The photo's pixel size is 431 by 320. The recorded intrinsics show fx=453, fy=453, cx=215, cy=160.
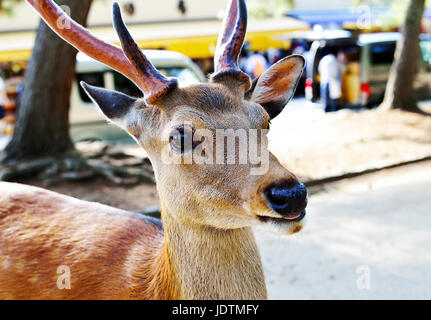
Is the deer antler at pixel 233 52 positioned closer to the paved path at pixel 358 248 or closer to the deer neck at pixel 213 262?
the deer neck at pixel 213 262

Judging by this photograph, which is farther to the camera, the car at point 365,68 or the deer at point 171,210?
the car at point 365,68

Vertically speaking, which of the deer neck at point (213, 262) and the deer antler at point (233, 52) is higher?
the deer antler at point (233, 52)

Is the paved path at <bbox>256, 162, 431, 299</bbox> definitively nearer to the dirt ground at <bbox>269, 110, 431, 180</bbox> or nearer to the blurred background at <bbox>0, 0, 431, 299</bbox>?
the blurred background at <bbox>0, 0, 431, 299</bbox>

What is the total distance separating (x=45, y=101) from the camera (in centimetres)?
654

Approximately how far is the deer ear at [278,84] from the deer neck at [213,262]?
739mm

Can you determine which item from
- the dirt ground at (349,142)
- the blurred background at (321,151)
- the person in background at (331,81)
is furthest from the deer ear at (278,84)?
the person in background at (331,81)

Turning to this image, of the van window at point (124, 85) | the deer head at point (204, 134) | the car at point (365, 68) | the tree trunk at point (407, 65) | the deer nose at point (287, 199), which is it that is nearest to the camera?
the deer nose at point (287, 199)

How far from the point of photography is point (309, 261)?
15.1 feet

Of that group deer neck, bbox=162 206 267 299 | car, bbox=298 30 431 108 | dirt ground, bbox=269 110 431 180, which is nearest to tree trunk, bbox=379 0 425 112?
dirt ground, bbox=269 110 431 180

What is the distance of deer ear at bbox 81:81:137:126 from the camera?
2326 millimetres

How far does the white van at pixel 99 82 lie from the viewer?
31.5 ft
